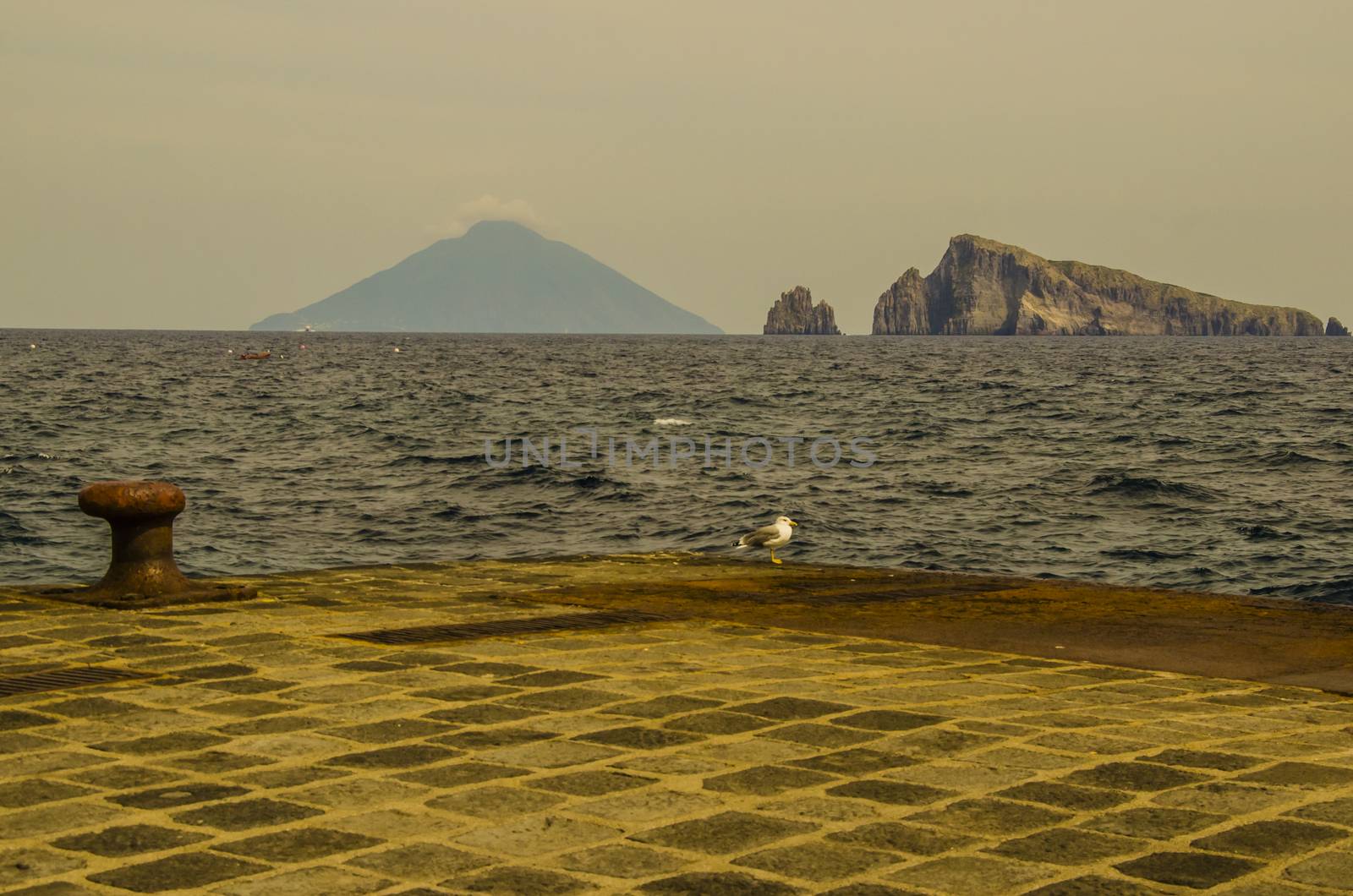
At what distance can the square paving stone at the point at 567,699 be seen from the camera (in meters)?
6.65

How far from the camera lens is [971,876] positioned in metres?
4.36

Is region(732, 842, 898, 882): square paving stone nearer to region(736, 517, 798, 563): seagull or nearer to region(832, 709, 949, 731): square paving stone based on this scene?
region(832, 709, 949, 731): square paving stone

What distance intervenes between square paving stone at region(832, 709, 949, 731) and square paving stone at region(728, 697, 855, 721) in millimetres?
133

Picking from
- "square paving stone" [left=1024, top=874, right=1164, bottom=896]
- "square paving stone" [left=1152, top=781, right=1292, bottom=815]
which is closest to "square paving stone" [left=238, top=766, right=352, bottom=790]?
"square paving stone" [left=1024, top=874, right=1164, bottom=896]

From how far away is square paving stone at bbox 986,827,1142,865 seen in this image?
4527 millimetres

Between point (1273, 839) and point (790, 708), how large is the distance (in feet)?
7.94

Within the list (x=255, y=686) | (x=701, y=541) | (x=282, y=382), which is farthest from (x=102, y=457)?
(x=282, y=382)

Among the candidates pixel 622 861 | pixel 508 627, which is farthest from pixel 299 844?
pixel 508 627

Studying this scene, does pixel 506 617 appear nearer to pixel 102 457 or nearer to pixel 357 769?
pixel 357 769

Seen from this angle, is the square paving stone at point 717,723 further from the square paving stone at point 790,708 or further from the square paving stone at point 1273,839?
the square paving stone at point 1273,839

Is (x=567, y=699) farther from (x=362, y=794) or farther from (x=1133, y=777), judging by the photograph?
(x=1133, y=777)

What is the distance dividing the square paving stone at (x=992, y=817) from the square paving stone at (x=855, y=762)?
1.70ft

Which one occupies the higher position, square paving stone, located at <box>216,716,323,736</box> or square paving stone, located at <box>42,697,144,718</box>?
square paving stone, located at <box>216,716,323,736</box>

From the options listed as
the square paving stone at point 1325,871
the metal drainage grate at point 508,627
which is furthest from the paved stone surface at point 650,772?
the metal drainage grate at point 508,627
